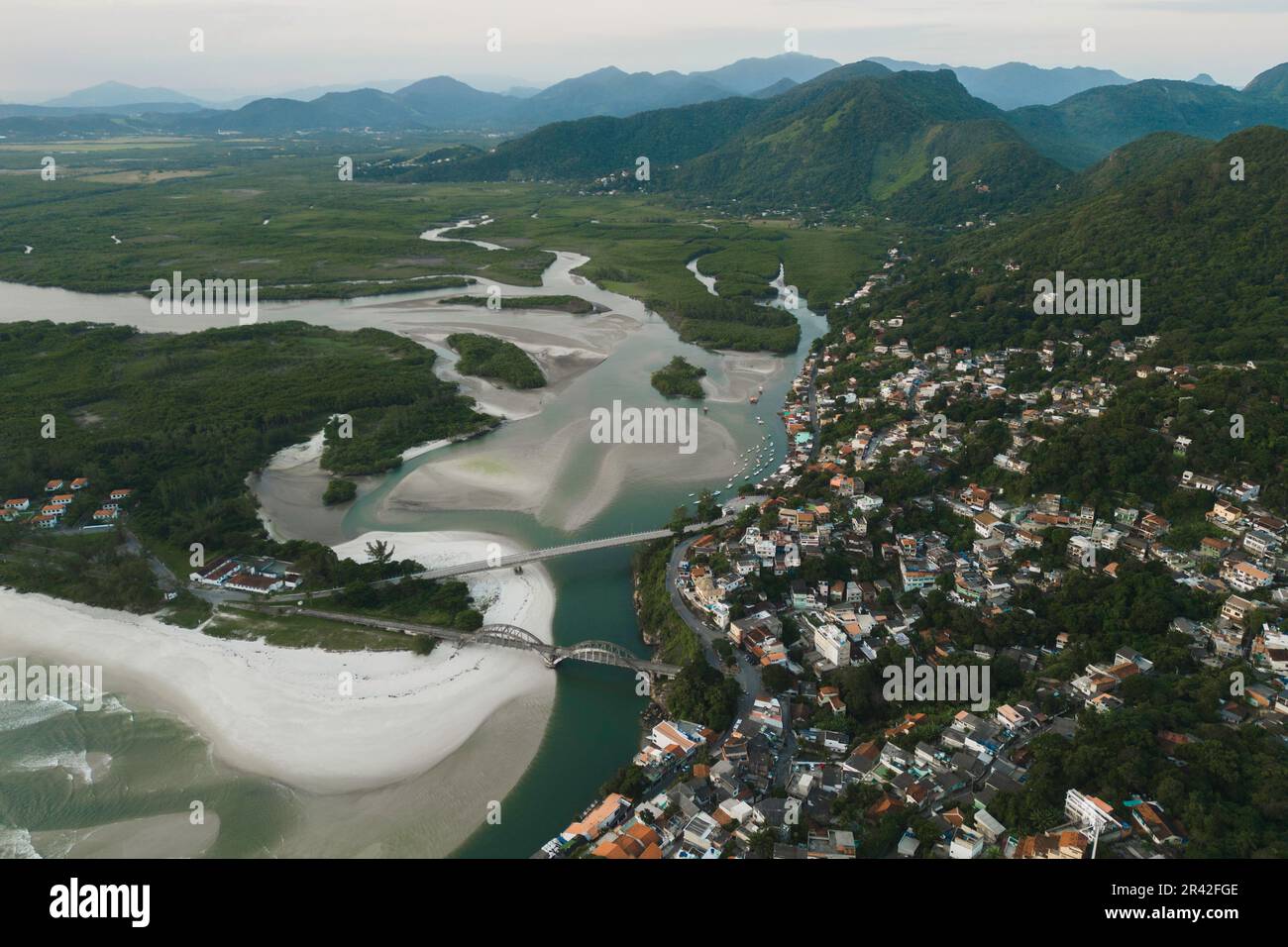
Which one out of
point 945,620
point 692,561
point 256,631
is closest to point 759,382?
point 692,561

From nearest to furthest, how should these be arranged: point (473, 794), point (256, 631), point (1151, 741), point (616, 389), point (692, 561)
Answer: point (1151, 741), point (473, 794), point (256, 631), point (692, 561), point (616, 389)

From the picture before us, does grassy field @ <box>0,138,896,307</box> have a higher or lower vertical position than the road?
higher

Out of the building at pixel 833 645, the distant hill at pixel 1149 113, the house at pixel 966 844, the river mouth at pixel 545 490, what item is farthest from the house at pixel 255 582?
the distant hill at pixel 1149 113

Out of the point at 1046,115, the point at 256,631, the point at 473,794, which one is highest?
the point at 1046,115

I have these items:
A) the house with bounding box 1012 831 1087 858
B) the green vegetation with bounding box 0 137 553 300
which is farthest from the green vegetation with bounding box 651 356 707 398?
the house with bounding box 1012 831 1087 858

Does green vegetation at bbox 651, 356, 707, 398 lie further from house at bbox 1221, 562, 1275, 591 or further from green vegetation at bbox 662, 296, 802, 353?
house at bbox 1221, 562, 1275, 591

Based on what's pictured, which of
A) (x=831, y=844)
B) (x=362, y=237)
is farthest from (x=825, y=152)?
(x=831, y=844)
